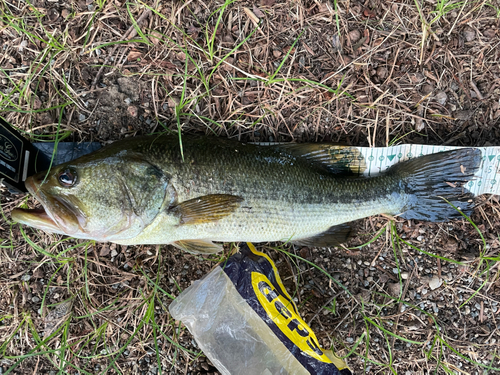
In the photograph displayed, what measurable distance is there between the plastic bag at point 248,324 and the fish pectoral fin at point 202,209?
1.89 ft

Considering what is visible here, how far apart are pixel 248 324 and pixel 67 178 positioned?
1.87 meters

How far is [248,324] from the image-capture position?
2684mm

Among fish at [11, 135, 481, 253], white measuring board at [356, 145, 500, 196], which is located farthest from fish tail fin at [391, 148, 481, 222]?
white measuring board at [356, 145, 500, 196]

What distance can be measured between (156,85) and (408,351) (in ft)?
11.7

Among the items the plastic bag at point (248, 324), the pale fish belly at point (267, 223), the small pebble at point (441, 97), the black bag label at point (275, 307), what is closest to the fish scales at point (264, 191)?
the pale fish belly at point (267, 223)

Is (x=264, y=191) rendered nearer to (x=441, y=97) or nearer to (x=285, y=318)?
(x=285, y=318)

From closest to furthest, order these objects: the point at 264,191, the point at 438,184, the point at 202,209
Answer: the point at 202,209
the point at 264,191
the point at 438,184

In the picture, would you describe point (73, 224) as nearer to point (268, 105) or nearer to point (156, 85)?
point (156, 85)

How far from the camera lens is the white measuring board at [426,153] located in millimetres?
2986

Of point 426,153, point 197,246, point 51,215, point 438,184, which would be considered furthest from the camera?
point 426,153

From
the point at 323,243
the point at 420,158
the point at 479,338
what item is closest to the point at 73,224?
the point at 323,243

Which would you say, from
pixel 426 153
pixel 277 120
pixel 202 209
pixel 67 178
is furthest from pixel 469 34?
pixel 67 178

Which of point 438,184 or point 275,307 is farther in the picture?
point 438,184

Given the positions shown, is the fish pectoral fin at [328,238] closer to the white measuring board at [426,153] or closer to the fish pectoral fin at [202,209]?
the white measuring board at [426,153]
